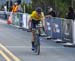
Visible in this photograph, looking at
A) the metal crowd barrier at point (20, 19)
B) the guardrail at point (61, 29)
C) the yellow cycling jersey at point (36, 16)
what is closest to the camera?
the yellow cycling jersey at point (36, 16)

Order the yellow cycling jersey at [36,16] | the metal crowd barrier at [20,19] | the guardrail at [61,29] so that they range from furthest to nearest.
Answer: the metal crowd barrier at [20,19] < the guardrail at [61,29] < the yellow cycling jersey at [36,16]

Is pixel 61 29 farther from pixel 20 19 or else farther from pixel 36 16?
pixel 20 19

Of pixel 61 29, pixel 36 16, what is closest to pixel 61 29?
pixel 61 29

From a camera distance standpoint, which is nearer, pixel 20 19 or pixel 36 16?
pixel 36 16

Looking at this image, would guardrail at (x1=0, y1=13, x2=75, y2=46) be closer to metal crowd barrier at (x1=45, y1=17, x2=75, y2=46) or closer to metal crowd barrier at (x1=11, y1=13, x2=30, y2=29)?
metal crowd barrier at (x1=45, y1=17, x2=75, y2=46)

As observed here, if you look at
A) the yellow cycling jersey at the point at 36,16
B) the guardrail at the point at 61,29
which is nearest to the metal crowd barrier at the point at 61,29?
the guardrail at the point at 61,29

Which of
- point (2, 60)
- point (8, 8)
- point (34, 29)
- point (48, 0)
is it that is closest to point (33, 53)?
point (34, 29)

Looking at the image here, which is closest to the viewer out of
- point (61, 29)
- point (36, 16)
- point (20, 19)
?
point (36, 16)

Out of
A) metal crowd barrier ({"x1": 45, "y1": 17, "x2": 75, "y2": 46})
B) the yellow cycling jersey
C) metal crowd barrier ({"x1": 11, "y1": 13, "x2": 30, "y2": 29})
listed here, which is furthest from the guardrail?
metal crowd barrier ({"x1": 11, "y1": 13, "x2": 30, "y2": 29})

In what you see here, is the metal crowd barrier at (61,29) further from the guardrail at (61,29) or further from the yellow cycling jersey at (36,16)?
the yellow cycling jersey at (36,16)

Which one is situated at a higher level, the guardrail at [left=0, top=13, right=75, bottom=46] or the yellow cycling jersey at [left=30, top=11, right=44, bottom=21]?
the yellow cycling jersey at [left=30, top=11, right=44, bottom=21]

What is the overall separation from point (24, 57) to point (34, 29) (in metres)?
1.61

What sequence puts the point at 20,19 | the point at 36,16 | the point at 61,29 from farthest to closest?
the point at 20,19
the point at 61,29
the point at 36,16

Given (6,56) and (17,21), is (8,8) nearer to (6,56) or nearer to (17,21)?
(17,21)
